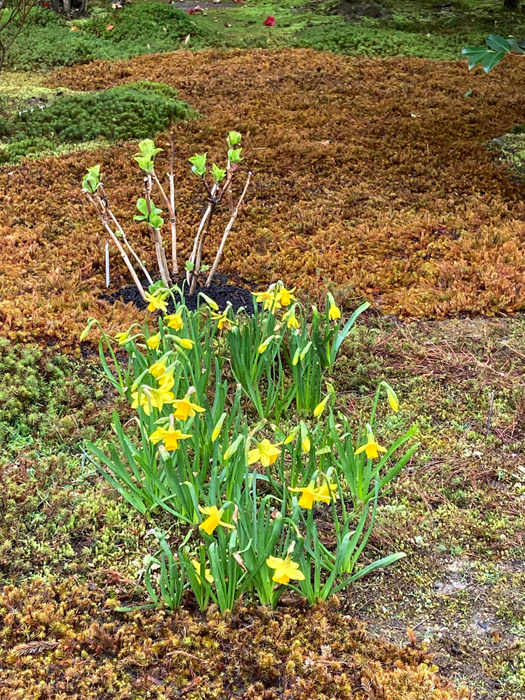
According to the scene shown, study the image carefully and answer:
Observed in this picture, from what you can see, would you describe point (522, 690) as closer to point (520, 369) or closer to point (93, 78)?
point (520, 369)

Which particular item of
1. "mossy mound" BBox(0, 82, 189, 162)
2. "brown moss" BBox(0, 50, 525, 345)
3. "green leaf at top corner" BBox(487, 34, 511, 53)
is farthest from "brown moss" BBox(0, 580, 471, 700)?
"mossy mound" BBox(0, 82, 189, 162)

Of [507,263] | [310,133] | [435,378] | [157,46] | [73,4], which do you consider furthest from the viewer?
[73,4]

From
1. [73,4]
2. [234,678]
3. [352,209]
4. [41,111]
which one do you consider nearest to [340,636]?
[234,678]

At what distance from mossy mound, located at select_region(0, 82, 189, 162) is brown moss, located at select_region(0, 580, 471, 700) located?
14.9ft

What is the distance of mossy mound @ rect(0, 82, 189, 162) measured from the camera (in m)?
5.71

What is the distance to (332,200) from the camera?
480 cm

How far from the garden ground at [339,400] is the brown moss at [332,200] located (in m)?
0.02

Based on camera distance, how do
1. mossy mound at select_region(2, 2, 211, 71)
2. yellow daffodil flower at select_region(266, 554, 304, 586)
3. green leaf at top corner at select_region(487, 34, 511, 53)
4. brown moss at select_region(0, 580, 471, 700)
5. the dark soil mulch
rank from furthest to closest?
mossy mound at select_region(2, 2, 211, 71) < green leaf at top corner at select_region(487, 34, 511, 53) < the dark soil mulch < brown moss at select_region(0, 580, 471, 700) < yellow daffodil flower at select_region(266, 554, 304, 586)

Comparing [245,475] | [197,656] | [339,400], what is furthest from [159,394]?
[339,400]

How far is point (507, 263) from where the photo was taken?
153 inches

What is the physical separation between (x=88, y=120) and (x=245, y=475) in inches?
201

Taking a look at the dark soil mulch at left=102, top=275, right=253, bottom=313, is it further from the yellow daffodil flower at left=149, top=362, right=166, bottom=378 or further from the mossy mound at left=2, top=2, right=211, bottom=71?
the mossy mound at left=2, top=2, right=211, bottom=71

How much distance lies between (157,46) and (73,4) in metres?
2.50

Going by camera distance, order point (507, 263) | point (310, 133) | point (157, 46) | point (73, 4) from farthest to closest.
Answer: point (73, 4) → point (157, 46) → point (310, 133) → point (507, 263)
